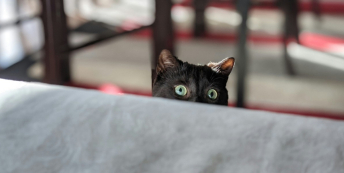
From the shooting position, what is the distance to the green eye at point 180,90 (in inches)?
16.2

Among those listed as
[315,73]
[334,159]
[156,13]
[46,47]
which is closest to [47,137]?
[334,159]

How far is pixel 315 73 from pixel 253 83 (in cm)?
33

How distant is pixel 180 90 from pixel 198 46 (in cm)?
134

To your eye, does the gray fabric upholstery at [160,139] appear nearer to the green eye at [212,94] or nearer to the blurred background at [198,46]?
the green eye at [212,94]

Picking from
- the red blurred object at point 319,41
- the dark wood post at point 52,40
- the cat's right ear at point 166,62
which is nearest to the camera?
the cat's right ear at point 166,62

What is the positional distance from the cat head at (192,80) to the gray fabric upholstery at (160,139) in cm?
15

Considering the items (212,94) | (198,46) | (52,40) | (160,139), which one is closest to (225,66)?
(212,94)

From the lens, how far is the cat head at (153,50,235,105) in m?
0.39

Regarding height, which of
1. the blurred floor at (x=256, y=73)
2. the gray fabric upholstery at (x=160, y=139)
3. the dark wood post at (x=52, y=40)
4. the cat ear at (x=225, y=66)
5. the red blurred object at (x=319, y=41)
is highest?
the gray fabric upholstery at (x=160, y=139)

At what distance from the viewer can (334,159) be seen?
20 centimetres

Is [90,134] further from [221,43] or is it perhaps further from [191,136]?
[221,43]

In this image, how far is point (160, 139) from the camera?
0.73 ft

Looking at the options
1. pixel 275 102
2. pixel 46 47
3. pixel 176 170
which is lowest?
pixel 275 102

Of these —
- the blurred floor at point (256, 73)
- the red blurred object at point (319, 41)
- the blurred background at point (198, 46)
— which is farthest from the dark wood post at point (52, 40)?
the red blurred object at point (319, 41)
